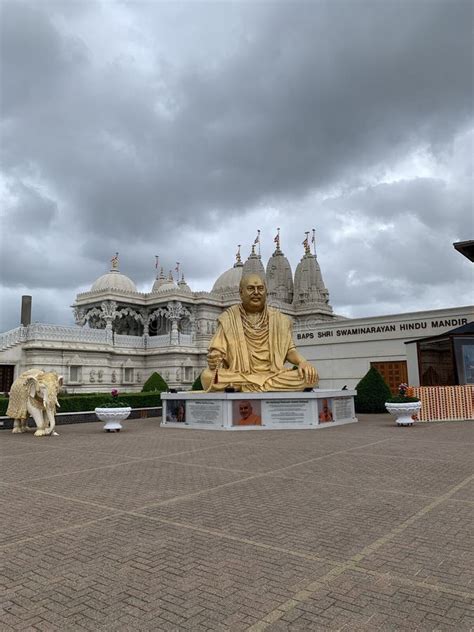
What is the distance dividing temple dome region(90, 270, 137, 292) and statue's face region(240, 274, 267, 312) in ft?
108

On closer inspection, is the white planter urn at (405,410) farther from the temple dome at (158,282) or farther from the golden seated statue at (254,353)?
the temple dome at (158,282)

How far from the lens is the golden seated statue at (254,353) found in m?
17.3

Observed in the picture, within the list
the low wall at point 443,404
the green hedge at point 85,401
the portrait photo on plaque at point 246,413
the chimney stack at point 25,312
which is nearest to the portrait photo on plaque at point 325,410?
the portrait photo on plaque at point 246,413

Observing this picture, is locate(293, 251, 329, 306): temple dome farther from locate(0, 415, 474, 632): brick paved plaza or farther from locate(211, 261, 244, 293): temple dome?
locate(0, 415, 474, 632): brick paved plaza

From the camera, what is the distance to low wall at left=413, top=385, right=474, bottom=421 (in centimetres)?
1836

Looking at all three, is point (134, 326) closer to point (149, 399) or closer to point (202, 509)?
point (149, 399)

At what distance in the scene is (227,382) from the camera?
17.3m

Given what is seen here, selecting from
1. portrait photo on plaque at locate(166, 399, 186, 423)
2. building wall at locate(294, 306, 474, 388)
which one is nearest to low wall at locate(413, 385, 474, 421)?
building wall at locate(294, 306, 474, 388)

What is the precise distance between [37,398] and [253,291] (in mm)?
8412

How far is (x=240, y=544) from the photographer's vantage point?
4629 mm

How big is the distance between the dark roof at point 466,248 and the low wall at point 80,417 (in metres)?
17.4

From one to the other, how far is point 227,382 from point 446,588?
1380 cm

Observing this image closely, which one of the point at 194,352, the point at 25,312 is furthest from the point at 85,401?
the point at 194,352

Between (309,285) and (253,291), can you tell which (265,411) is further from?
(309,285)
